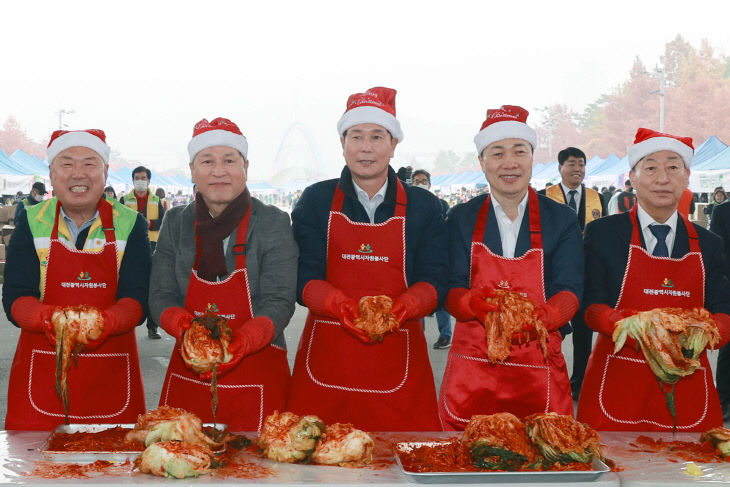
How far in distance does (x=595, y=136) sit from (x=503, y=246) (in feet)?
310

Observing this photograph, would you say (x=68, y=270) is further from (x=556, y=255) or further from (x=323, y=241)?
(x=556, y=255)

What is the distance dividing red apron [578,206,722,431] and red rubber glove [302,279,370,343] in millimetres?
1227

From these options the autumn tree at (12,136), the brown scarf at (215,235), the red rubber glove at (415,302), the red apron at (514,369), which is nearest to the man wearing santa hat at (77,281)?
the brown scarf at (215,235)

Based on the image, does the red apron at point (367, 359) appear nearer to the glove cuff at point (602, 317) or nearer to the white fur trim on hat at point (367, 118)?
the white fur trim on hat at point (367, 118)

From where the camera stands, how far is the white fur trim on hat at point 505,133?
3396 mm

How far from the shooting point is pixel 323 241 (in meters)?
3.45

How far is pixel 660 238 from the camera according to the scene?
3.43m

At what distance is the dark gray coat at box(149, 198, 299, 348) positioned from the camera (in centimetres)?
325

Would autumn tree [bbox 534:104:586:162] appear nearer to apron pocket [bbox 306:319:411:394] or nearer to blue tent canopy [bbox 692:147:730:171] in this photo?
blue tent canopy [bbox 692:147:730:171]

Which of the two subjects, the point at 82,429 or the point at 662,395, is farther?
the point at 662,395

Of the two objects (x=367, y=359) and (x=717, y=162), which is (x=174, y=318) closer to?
(x=367, y=359)

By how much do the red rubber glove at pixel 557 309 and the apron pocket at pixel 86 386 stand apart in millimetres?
2021

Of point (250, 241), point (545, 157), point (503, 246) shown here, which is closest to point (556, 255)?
point (503, 246)

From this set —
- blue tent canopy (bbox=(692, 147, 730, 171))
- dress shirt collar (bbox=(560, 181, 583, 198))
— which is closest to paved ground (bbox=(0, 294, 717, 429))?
dress shirt collar (bbox=(560, 181, 583, 198))
